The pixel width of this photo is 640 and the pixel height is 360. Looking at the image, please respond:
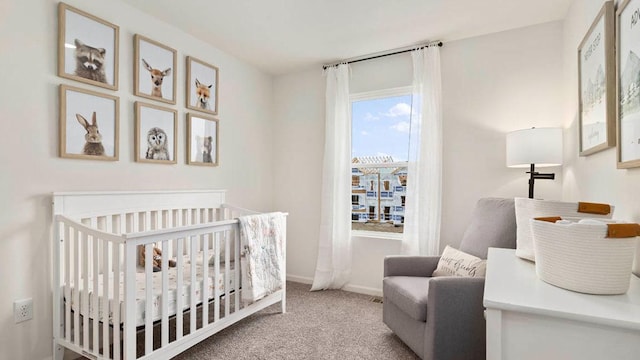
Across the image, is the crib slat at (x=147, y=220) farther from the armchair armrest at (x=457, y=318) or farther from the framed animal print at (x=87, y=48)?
the armchair armrest at (x=457, y=318)

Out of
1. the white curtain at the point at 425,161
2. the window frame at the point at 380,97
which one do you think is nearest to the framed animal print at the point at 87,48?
the window frame at the point at 380,97

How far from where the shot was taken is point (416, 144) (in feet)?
9.51

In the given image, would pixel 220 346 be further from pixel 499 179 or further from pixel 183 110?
pixel 499 179

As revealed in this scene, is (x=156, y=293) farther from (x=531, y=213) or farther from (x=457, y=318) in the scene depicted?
(x=531, y=213)

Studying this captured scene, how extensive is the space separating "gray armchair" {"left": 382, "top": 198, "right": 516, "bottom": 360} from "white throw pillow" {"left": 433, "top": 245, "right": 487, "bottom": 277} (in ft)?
0.42

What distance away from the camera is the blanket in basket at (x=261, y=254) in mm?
2195

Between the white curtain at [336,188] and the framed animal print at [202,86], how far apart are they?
3.67 ft

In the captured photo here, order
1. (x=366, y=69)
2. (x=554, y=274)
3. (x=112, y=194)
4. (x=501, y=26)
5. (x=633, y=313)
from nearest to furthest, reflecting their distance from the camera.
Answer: (x=633, y=313) → (x=554, y=274) → (x=112, y=194) → (x=501, y=26) → (x=366, y=69)

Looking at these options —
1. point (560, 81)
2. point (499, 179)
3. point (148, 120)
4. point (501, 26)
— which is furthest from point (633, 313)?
point (148, 120)

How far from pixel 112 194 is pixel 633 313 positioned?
251 centimetres

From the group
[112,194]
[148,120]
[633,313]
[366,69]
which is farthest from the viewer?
[366,69]

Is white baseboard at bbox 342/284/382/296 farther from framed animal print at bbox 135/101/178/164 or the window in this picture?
framed animal print at bbox 135/101/178/164

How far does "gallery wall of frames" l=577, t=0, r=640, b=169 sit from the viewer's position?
3.90 ft

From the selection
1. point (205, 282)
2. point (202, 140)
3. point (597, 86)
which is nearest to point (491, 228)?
point (597, 86)
